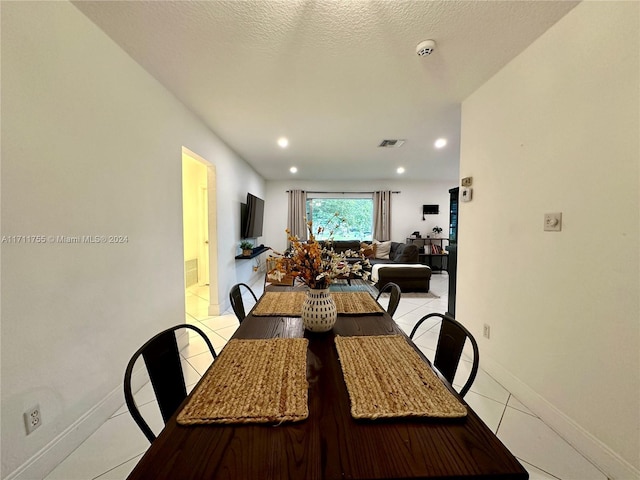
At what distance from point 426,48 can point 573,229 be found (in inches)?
56.8

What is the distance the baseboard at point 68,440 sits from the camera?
1.26 meters

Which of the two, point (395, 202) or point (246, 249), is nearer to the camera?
point (246, 249)

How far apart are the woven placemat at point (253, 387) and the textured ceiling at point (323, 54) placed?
5.92 ft

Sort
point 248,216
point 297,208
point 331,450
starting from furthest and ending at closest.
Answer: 1. point 297,208
2. point 248,216
3. point 331,450

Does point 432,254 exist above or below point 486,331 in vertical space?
above

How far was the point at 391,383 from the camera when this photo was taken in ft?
2.97

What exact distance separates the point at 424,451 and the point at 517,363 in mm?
1797

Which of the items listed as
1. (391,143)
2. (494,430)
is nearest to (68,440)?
(494,430)

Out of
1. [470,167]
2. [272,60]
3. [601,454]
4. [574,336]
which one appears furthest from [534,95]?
[601,454]

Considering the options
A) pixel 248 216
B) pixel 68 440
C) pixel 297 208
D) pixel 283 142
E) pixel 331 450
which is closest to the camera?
pixel 331 450

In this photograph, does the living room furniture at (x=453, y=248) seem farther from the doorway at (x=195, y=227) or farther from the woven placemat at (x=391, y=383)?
the doorway at (x=195, y=227)

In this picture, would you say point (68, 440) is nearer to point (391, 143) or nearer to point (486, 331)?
point (486, 331)

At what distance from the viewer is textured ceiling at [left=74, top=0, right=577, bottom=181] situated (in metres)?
1.50

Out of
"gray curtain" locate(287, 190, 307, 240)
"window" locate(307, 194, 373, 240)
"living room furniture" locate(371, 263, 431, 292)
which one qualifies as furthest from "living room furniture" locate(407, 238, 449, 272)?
"gray curtain" locate(287, 190, 307, 240)
